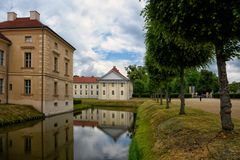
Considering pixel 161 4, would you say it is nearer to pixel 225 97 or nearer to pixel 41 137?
pixel 225 97

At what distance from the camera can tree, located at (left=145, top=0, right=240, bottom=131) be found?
769 cm

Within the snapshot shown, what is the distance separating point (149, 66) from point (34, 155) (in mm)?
18780

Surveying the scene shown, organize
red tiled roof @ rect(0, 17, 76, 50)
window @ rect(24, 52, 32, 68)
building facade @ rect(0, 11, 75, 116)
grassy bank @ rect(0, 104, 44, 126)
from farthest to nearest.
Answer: window @ rect(24, 52, 32, 68)
red tiled roof @ rect(0, 17, 76, 50)
building facade @ rect(0, 11, 75, 116)
grassy bank @ rect(0, 104, 44, 126)

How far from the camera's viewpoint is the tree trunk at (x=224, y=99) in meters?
8.32

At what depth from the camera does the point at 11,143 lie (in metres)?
13.5

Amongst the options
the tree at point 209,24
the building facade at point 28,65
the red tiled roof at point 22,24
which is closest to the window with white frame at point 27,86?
the building facade at point 28,65

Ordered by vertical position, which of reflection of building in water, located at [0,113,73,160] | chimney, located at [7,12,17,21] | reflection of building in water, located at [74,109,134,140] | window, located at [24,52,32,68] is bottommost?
reflection of building in water, located at [74,109,134,140]

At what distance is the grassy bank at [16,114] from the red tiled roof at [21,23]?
30.8ft

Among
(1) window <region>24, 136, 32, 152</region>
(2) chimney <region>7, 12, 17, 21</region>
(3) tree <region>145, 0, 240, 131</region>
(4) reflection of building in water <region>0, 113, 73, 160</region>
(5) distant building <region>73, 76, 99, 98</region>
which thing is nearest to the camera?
(3) tree <region>145, 0, 240, 131</region>

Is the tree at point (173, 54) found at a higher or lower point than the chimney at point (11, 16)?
lower

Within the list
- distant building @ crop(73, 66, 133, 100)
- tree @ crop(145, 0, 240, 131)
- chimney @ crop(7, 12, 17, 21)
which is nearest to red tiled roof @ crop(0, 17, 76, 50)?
chimney @ crop(7, 12, 17, 21)

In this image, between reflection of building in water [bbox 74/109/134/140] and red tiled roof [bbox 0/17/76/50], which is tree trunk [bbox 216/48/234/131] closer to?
reflection of building in water [bbox 74/109/134/140]

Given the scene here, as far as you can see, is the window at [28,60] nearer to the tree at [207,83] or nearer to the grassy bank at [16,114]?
the grassy bank at [16,114]

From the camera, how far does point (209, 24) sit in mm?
7973
